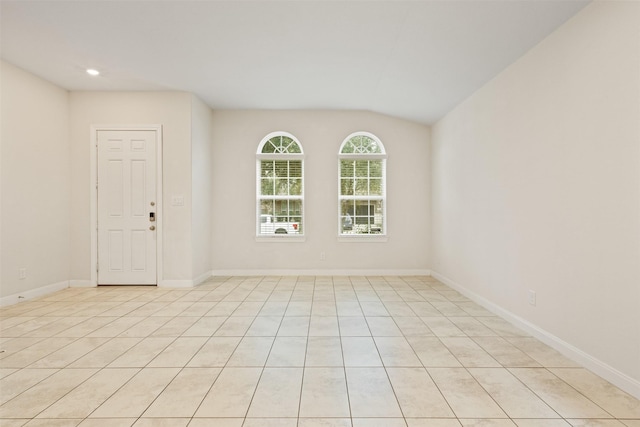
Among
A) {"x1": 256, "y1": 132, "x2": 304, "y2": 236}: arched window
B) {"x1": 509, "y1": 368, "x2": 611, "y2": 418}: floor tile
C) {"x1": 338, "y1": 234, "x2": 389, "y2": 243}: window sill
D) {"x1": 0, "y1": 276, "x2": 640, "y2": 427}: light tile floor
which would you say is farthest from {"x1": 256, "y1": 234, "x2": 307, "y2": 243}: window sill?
{"x1": 509, "y1": 368, "x2": 611, "y2": 418}: floor tile

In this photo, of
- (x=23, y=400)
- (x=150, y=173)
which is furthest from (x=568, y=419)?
(x=150, y=173)

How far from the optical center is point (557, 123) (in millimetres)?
2719

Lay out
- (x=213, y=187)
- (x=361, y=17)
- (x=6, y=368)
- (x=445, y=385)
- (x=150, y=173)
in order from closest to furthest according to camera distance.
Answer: (x=445, y=385) → (x=6, y=368) → (x=361, y=17) → (x=150, y=173) → (x=213, y=187)

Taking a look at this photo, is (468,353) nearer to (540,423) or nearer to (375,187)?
(540,423)

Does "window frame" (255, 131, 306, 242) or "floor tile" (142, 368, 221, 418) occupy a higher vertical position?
"window frame" (255, 131, 306, 242)

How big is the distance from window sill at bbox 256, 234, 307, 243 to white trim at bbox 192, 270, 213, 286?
3.23ft

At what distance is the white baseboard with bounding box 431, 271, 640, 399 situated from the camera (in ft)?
6.76

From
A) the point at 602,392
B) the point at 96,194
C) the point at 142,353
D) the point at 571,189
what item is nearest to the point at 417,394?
the point at 602,392

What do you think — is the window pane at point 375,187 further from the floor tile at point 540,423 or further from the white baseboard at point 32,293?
the white baseboard at point 32,293

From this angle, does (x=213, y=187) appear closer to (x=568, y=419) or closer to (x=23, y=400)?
(x=23, y=400)

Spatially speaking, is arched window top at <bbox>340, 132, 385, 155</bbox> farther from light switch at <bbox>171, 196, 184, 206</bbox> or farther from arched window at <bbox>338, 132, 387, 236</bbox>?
light switch at <bbox>171, 196, 184, 206</bbox>

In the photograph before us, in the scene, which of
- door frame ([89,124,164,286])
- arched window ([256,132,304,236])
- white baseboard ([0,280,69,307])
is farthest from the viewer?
arched window ([256,132,304,236])

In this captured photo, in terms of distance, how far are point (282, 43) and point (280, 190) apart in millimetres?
2812

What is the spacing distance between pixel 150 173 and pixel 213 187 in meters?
1.08
